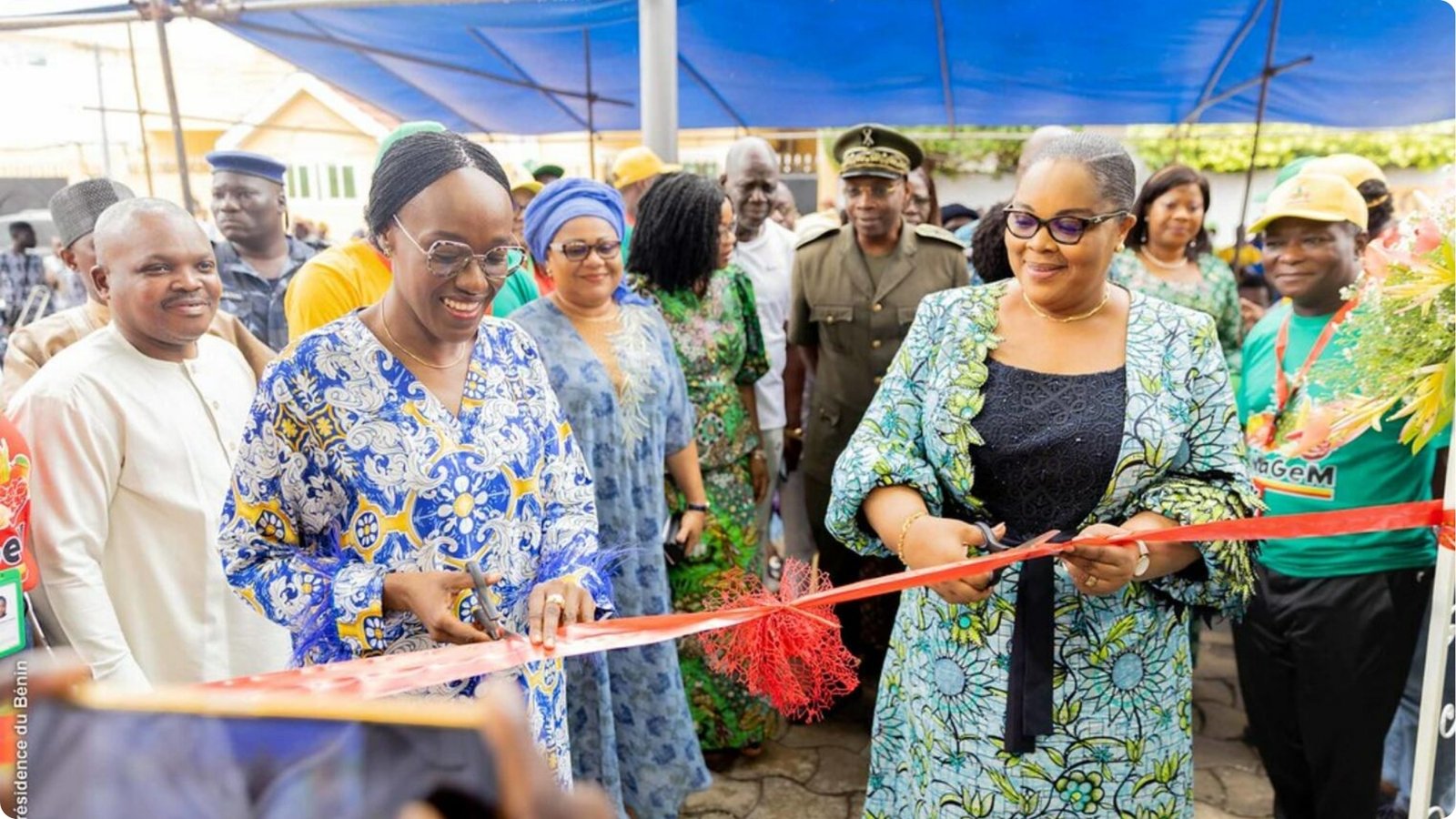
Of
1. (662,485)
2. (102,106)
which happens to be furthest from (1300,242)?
(102,106)

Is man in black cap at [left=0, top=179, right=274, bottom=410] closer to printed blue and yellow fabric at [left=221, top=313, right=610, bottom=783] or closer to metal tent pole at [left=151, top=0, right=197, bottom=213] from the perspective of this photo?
printed blue and yellow fabric at [left=221, top=313, right=610, bottom=783]

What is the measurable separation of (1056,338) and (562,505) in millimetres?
1211

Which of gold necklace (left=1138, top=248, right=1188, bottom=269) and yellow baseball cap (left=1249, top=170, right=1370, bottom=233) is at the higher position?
yellow baseball cap (left=1249, top=170, right=1370, bottom=233)

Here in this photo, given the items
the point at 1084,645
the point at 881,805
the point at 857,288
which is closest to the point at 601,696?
the point at 881,805

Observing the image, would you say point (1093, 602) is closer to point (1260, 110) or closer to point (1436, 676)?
point (1436, 676)

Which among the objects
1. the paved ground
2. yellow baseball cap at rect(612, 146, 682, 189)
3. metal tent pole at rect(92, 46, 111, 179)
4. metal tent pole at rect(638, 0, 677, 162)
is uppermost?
metal tent pole at rect(92, 46, 111, 179)

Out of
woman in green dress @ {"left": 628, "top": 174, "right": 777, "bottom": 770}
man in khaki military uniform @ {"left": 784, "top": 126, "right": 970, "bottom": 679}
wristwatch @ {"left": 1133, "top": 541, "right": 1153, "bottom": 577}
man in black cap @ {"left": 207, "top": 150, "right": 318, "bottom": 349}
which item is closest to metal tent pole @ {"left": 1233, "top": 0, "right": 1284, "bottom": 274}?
man in khaki military uniform @ {"left": 784, "top": 126, "right": 970, "bottom": 679}

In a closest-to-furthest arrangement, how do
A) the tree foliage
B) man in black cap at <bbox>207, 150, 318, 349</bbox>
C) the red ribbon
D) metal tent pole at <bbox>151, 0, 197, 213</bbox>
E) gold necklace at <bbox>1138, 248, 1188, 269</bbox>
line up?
1. the red ribbon
2. man in black cap at <bbox>207, 150, 318, 349</bbox>
3. gold necklace at <bbox>1138, 248, 1188, 269</bbox>
4. metal tent pole at <bbox>151, 0, 197, 213</bbox>
5. the tree foliage

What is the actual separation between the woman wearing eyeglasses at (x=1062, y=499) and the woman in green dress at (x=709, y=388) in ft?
4.90

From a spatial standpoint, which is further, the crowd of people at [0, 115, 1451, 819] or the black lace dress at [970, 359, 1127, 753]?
the black lace dress at [970, 359, 1127, 753]

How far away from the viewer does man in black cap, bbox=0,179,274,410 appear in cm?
286

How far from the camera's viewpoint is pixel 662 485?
3254 mm

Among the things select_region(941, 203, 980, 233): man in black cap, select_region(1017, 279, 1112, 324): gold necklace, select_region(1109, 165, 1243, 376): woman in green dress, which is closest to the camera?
select_region(1017, 279, 1112, 324): gold necklace

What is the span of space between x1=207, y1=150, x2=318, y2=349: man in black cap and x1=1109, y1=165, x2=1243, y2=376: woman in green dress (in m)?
3.91
